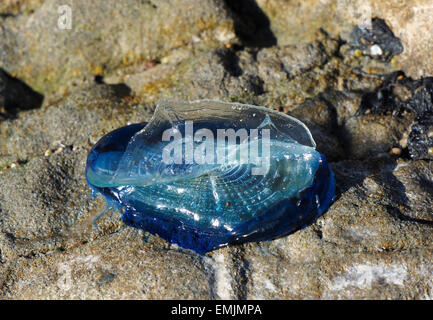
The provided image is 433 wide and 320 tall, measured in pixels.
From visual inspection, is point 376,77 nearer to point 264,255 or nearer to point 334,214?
point 334,214

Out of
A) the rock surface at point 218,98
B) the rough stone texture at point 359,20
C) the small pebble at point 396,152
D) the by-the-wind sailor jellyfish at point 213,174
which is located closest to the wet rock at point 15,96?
the rock surface at point 218,98

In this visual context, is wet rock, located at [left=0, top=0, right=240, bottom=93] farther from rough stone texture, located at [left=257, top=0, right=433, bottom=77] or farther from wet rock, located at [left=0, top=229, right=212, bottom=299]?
wet rock, located at [left=0, top=229, right=212, bottom=299]

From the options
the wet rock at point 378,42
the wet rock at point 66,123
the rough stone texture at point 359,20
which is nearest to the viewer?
the wet rock at point 66,123

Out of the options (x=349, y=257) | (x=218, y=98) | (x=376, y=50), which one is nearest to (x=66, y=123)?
(x=218, y=98)

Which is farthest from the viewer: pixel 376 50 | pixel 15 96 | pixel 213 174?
pixel 15 96

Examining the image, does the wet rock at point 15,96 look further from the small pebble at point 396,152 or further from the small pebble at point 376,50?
the small pebble at point 396,152

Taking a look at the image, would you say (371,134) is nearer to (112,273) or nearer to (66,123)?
(112,273)

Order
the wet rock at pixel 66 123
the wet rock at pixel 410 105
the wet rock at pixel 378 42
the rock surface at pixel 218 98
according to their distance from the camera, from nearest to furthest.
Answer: the rock surface at pixel 218 98 < the wet rock at pixel 410 105 < the wet rock at pixel 66 123 < the wet rock at pixel 378 42

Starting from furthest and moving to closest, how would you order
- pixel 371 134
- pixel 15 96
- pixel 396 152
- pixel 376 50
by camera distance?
pixel 15 96
pixel 376 50
pixel 371 134
pixel 396 152
